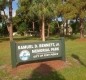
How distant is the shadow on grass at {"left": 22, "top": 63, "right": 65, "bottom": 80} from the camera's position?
1064 cm

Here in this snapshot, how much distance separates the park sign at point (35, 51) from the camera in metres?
12.2

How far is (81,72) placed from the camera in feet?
38.3

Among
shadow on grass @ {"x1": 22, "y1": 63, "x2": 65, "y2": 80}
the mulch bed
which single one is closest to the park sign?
the mulch bed

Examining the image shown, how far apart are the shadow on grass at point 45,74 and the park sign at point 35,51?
65 centimetres

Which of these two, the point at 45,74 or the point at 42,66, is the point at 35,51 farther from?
the point at 45,74

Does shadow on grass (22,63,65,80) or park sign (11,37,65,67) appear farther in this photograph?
park sign (11,37,65,67)

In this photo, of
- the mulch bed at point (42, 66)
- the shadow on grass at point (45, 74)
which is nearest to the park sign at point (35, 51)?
the mulch bed at point (42, 66)

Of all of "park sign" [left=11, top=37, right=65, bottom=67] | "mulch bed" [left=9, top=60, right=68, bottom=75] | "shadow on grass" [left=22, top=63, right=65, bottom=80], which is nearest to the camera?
"shadow on grass" [left=22, top=63, right=65, bottom=80]

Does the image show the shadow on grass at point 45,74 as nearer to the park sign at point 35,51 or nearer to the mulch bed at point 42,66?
the mulch bed at point 42,66

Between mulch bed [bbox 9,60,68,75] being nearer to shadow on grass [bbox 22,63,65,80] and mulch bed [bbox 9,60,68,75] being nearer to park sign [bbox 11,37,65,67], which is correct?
shadow on grass [bbox 22,63,65,80]

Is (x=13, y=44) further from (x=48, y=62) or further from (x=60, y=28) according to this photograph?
(x=60, y=28)

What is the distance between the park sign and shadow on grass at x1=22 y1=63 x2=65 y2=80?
654mm

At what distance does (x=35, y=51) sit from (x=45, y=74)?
1.77 m

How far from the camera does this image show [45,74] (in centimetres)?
1124
